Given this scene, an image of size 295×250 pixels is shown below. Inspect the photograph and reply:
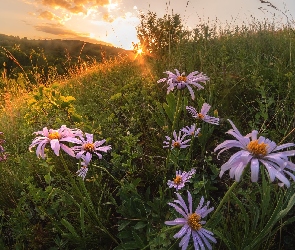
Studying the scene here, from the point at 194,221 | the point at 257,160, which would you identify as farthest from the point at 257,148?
the point at 194,221

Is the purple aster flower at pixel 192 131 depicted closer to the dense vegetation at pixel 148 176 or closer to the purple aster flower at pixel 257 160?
the dense vegetation at pixel 148 176

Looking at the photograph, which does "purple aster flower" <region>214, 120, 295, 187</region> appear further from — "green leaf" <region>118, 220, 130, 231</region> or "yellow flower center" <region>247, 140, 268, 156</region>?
"green leaf" <region>118, 220, 130, 231</region>

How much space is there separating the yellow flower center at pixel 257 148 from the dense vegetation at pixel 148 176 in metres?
0.10

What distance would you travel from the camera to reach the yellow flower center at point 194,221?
3.66 ft

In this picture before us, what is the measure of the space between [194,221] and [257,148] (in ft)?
1.19

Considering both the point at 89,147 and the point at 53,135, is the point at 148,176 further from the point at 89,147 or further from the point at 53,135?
the point at 53,135

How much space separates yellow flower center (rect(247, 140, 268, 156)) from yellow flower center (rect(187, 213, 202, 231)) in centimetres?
34

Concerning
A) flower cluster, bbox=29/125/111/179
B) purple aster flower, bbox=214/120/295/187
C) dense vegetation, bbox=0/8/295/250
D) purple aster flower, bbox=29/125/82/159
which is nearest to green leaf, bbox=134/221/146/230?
dense vegetation, bbox=0/8/295/250

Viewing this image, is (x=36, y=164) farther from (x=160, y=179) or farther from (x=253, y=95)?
(x=253, y=95)

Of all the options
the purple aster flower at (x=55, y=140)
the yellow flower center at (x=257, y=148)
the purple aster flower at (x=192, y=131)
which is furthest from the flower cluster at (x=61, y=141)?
the yellow flower center at (x=257, y=148)

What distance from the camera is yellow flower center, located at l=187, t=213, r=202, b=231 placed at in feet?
3.66

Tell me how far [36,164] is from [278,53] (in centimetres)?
275

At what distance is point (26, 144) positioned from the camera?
305cm

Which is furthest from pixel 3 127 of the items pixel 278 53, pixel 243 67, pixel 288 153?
pixel 288 153
